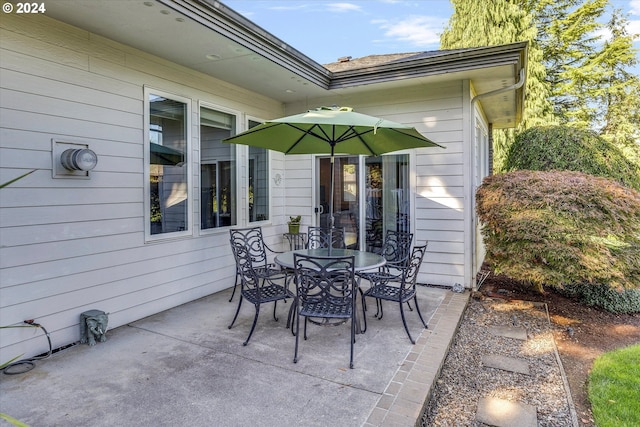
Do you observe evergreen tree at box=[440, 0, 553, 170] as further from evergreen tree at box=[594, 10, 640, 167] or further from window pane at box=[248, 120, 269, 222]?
window pane at box=[248, 120, 269, 222]

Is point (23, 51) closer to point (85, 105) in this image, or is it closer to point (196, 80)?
point (85, 105)

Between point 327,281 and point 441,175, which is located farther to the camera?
point 441,175

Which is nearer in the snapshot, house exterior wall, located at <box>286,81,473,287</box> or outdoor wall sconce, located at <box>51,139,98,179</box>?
outdoor wall sconce, located at <box>51,139,98,179</box>

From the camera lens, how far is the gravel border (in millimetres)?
2486

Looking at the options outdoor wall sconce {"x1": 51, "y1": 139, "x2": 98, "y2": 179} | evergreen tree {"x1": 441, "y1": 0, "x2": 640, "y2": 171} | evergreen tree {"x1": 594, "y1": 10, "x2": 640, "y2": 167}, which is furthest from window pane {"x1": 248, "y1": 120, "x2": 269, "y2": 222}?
evergreen tree {"x1": 594, "y1": 10, "x2": 640, "y2": 167}

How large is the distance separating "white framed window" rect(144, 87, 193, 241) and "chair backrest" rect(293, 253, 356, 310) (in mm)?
2048

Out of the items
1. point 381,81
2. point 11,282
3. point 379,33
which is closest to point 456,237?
point 381,81

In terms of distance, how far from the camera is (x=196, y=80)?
466 centimetres

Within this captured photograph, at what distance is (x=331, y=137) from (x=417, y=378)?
261cm

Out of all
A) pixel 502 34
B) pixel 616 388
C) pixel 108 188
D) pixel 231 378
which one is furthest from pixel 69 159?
→ pixel 502 34

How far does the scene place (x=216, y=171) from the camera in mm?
5012

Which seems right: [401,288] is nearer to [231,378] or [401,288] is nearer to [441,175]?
[231,378]

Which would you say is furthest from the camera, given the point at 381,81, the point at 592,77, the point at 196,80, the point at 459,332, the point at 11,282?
the point at 592,77

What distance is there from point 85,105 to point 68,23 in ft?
2.33
